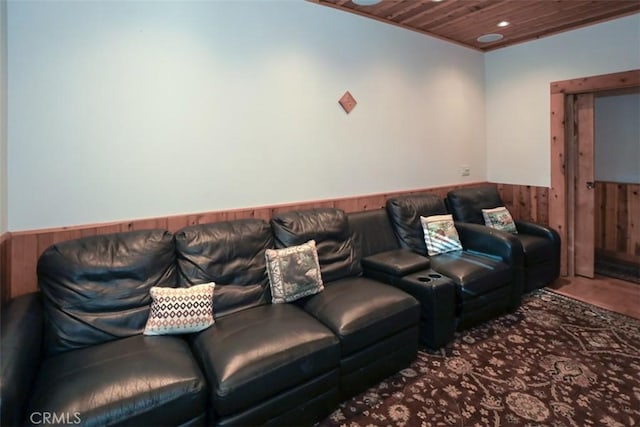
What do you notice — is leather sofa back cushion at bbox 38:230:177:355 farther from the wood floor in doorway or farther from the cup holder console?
the wood floor in doorway

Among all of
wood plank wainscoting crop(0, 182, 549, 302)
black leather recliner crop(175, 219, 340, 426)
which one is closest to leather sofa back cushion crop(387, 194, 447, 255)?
wood plank wainscoting crop(0, 182, 549, 302)

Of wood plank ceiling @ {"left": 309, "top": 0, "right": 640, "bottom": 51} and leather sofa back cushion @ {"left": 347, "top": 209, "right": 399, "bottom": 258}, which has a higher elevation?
wood plank ceiling @ {"left": 309, "top": 0, "right": 640, "bottom": 51}

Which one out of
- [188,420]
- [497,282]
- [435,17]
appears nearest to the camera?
[188,420]

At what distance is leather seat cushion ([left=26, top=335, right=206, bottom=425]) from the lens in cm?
132

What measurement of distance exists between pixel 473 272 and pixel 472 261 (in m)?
0.21

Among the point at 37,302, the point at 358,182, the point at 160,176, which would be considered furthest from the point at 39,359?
the point at 358,182

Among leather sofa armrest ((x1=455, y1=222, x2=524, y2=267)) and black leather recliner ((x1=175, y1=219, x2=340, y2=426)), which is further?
leather sofa armrest ((x1=455, y1=222, x2=524, y2=267))

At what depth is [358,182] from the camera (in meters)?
3.39

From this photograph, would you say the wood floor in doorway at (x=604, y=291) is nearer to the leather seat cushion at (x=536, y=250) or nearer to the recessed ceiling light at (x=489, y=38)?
the leather seat cushion at (x=536, y=250)

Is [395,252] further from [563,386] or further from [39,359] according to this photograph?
[39,359]

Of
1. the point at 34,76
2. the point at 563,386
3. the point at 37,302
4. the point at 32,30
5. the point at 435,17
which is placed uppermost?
the point at 435,17

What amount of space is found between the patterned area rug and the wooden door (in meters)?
1.19

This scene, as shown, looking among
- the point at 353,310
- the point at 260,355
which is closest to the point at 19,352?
the point at 260,355

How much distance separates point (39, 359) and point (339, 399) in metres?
1.51
